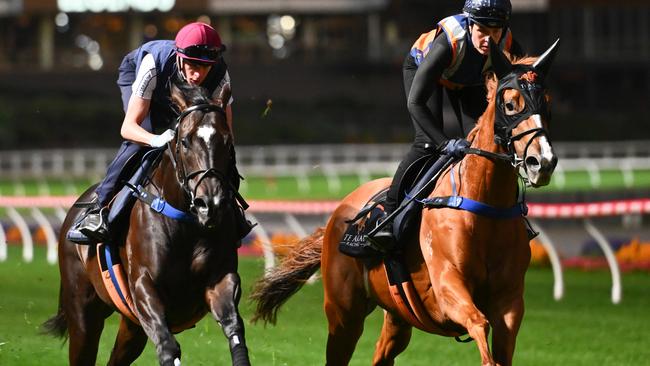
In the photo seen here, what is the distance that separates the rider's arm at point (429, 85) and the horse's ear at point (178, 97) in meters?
1.06

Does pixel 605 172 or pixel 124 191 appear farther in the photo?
pixel 605 172

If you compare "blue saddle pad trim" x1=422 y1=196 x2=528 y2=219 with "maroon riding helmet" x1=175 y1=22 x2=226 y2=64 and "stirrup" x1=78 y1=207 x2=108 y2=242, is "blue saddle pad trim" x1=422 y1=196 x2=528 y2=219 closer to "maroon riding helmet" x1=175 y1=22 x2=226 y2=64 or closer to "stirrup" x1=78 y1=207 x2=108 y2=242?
"maroon riding helmet" x1=175 y1=22 x2=226 y2=64

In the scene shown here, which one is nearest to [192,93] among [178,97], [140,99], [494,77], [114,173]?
[178,97]

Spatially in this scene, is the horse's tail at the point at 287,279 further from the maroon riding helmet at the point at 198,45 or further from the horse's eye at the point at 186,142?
the horse's eye at the point at 186,142

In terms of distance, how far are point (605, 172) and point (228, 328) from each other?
76.9 feet

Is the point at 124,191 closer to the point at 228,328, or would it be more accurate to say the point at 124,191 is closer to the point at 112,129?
the point at 228,328

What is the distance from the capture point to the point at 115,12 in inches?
1960

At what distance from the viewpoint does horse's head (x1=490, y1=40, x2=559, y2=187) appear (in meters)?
5.36

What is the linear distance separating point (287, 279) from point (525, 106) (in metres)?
2.36

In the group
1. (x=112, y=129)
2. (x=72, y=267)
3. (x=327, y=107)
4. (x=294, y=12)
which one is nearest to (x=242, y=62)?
(x=294, y=12)

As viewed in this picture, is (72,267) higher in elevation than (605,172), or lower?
higher

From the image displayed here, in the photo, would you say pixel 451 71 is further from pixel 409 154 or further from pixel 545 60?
pixel 545 60

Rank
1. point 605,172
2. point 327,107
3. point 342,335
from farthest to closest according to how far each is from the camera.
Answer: point 327,107
point 605,172
point 342,335

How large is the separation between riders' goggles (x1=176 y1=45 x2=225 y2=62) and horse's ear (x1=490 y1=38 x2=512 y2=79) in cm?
127
